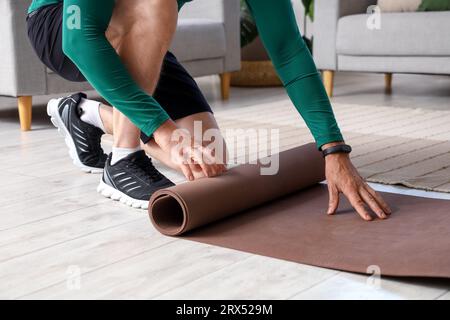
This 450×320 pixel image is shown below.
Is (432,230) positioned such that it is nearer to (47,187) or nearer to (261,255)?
(261,255)

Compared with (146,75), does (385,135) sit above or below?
below

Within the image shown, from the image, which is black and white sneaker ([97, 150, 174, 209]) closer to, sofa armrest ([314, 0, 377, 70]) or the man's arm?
the man's arm

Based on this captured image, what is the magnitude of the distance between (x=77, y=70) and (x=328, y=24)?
209cm

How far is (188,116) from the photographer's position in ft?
6.31

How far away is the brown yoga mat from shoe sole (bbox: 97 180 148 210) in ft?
0.51

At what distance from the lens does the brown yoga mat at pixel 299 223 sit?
1202mm

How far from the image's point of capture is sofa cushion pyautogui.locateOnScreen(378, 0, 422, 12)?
3.55 meters

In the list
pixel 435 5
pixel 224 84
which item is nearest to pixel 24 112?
pixel 224 84

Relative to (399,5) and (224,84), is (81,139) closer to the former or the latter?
(224,84)

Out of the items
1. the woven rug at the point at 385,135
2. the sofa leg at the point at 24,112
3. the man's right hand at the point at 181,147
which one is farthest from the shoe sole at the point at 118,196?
the sofa leg at the point at 24,112

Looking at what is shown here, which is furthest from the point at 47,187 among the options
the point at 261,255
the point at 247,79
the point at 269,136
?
the point at 247,79

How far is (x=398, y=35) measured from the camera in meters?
3.38

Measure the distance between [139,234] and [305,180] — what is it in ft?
1.36

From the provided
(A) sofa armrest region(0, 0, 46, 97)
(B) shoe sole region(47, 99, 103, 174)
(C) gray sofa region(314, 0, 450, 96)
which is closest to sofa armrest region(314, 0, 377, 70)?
(C) gray sofa region(314, 0, 450, 96)
